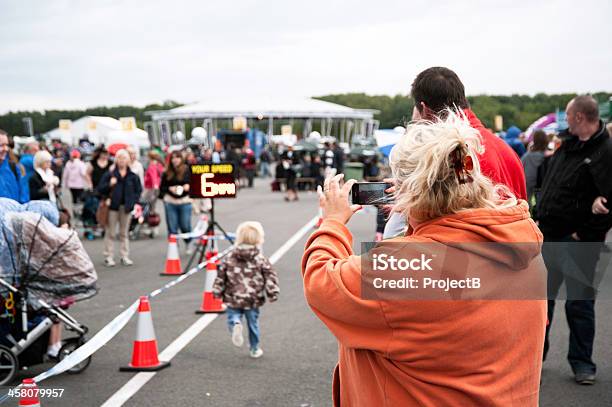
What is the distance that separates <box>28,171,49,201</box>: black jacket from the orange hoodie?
11329 mm

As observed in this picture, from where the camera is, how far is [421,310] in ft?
6.93

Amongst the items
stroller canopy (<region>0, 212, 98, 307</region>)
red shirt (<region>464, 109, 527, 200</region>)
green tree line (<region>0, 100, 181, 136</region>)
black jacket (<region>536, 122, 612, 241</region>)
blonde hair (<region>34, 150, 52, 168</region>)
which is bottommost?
green tree line (<region>0, 100, 181, 136</region>)

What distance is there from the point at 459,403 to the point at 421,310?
310mm

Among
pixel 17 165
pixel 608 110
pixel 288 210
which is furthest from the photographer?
pixel 288 210

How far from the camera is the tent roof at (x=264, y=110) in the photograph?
A: 6097cm

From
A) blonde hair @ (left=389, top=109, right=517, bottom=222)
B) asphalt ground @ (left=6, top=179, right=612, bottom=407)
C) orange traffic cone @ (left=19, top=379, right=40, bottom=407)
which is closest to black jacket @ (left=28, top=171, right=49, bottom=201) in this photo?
asphalt ground @ (left=6, top=179, right=612, bottom=407)

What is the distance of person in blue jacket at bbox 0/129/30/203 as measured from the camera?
949cm

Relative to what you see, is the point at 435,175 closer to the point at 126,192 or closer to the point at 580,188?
the point at 580,188

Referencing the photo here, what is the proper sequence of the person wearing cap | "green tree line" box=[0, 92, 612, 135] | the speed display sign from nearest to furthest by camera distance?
the speed display sign → the person wearing cap → "green tree line" box=[0, 92, 612, 135]

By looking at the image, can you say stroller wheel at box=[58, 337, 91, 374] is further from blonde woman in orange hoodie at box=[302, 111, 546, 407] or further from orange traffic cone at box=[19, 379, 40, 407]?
blonde woman in orange hoodie at box=[302, 111, 546, 407]

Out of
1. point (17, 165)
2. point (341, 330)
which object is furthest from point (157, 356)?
point (341, 330)

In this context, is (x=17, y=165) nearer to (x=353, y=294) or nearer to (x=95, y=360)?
(x=95, y=360)

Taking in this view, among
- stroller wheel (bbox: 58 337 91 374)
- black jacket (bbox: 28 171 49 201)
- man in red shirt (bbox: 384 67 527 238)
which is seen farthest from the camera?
black jacket (bbox: 28 171 49 201)

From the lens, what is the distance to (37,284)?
6777mm
